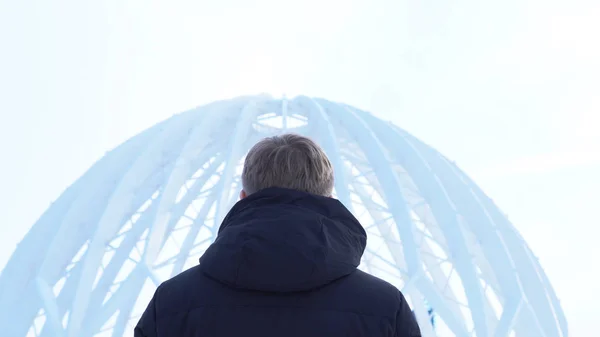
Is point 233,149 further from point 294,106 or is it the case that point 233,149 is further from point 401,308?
point 401,308

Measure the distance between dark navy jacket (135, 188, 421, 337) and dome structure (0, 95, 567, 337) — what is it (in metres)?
9.09

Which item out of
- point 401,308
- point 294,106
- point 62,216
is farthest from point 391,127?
point 401,308

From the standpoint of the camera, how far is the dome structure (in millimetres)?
12141

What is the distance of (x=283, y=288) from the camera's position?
85.6 inches

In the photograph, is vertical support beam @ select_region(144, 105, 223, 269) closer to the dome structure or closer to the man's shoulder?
the dome structure

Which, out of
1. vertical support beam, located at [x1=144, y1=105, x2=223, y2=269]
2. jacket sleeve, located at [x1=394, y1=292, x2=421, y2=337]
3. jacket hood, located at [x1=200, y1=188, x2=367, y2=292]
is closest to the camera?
jacket hood, located at [x1=200, y1=188, x2=367, y2=292]

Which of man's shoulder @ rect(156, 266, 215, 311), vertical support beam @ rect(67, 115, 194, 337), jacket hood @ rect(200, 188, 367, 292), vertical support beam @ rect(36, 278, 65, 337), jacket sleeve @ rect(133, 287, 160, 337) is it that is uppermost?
jacket hood @ rect(200, 188, 367, 292)

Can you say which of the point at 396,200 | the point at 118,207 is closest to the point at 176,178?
the point at 118,207

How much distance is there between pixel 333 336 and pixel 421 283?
10200mm

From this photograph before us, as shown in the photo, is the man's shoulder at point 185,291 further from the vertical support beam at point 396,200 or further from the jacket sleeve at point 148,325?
→ the vertical support beam at point 396,200

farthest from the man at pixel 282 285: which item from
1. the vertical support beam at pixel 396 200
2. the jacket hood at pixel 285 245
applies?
the vertical support beam at pixel 396 200

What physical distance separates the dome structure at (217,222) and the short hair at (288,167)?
9.02 meters

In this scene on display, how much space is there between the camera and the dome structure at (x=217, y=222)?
12.1m

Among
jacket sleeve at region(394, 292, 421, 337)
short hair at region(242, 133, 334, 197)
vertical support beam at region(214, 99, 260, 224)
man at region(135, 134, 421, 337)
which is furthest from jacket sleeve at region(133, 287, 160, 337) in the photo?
vertical support beam at region(214, 99, 260, 224)
